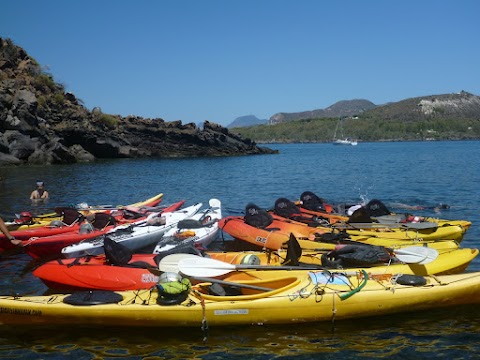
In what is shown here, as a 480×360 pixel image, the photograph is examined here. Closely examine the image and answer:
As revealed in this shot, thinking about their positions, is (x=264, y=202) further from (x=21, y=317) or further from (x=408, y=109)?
(x=408, y=109)

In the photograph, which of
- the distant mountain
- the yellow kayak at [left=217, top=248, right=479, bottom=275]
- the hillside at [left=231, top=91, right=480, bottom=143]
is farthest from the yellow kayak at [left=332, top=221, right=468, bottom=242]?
the distant mountain

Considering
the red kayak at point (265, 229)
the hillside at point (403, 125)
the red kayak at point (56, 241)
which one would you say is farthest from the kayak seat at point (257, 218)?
the hillside at point (403, 125)

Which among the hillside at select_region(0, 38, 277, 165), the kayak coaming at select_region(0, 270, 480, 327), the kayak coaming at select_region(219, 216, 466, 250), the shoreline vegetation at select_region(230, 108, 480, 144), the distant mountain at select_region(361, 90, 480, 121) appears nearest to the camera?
the kayak coaming at select_region(0, 270, 480, 327)

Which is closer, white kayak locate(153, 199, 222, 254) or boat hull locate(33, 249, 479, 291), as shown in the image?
boat hull locate(33, 249, 479, 291)

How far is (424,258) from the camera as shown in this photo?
9.08 m

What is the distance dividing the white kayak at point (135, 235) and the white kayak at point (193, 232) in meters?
0.32

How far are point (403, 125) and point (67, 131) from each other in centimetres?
13061

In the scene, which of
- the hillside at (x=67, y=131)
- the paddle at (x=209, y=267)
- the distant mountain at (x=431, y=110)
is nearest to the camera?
the paddle at (x=209, y=267)

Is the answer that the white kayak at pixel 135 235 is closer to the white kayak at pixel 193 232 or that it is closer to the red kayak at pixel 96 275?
the white kayak at pixel 193 232

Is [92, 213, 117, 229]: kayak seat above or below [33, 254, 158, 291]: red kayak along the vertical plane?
above

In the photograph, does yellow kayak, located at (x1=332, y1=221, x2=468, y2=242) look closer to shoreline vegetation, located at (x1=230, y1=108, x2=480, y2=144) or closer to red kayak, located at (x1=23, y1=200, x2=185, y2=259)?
red kayak, located at (x1=23, y1=200, x2=185, y2=259)

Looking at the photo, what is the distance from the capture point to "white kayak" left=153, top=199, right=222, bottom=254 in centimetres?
1239

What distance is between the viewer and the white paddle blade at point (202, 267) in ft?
28.3

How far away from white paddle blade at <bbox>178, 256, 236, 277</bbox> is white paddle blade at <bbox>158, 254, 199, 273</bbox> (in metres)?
0.29
